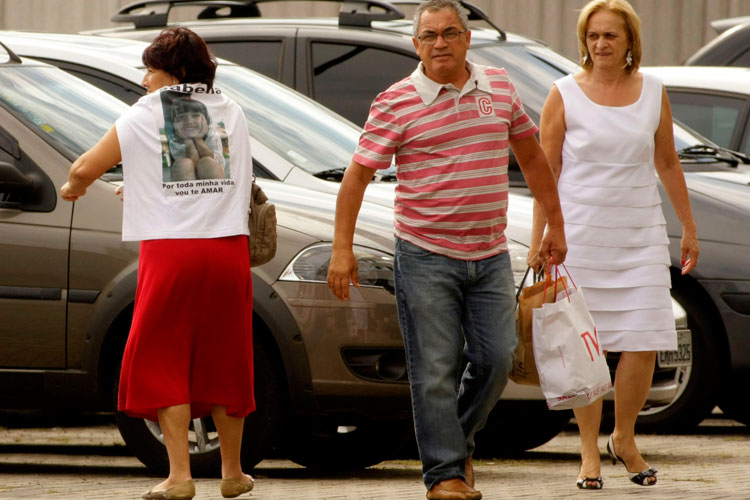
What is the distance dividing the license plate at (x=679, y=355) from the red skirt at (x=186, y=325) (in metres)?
2.43

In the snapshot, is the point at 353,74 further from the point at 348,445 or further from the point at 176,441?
the point at 176,441

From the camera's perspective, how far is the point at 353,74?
927 centimetres

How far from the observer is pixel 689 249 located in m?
6.52

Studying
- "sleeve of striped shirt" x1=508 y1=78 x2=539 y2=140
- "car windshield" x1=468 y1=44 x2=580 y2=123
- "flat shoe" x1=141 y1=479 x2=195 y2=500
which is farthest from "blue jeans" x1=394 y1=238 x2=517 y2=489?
"car windshield" x1=468 y1=44 x2=580 y2=123

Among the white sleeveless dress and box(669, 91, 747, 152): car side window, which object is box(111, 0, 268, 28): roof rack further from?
the white sleeveless dress

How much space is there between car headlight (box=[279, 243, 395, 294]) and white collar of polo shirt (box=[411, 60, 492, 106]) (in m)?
1.01

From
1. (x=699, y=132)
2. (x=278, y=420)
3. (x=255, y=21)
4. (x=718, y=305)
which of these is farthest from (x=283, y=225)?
(x=699, y=132)

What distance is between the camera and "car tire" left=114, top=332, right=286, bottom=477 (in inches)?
255

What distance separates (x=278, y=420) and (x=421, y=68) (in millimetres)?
1566

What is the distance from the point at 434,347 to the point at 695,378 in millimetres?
3024

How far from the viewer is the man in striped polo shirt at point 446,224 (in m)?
5.58

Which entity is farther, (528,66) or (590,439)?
(528,66)

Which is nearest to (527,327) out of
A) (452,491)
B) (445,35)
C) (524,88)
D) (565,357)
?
(565,357)

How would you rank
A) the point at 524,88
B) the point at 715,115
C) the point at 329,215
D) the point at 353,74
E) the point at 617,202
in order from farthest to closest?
the point at 715,115 → the point at 353,74 → the point at 524,88 → the point at 329,215 → the point at 617,202
